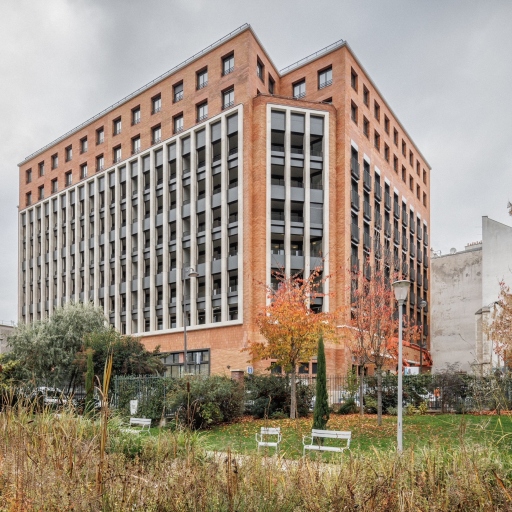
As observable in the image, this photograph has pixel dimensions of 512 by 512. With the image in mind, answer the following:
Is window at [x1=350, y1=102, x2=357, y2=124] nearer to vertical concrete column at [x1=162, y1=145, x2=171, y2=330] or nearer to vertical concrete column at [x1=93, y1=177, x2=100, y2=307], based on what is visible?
vertical concrete column at [x1=162, y1=145, x2=171, y2=330]

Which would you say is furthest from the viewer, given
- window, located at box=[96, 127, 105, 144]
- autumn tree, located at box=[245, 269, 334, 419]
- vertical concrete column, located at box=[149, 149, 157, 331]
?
window, located at box=[96, 127, 105, 144]

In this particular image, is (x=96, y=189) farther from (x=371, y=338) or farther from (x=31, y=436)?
(x=31, y=436)

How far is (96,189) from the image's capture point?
51656 mm

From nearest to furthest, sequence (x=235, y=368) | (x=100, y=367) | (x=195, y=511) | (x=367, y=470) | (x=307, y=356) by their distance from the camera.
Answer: (x=195, y=511)
(x=367, y=470)
(x=307, y=356)
(x=100, y=367)
(x=235, y=368)

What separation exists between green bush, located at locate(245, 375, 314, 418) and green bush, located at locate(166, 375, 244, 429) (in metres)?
1.39

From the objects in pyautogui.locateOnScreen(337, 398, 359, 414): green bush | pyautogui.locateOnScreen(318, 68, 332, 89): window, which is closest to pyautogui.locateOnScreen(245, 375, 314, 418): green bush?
pyautogui.locateOnScreen(337, 398, 359, 414): green bush

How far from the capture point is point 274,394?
22.4 metres

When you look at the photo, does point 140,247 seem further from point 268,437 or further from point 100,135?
point 268,437

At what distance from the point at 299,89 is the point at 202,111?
8373 mm

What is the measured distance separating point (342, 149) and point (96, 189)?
24.6 meters

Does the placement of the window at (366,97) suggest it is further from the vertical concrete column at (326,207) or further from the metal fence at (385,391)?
the metal fence at (385,391)

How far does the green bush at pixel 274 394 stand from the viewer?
2230 cm

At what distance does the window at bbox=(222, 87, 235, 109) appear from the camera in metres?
41.6

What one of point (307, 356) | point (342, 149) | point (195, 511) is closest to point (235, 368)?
point (307, 356)
